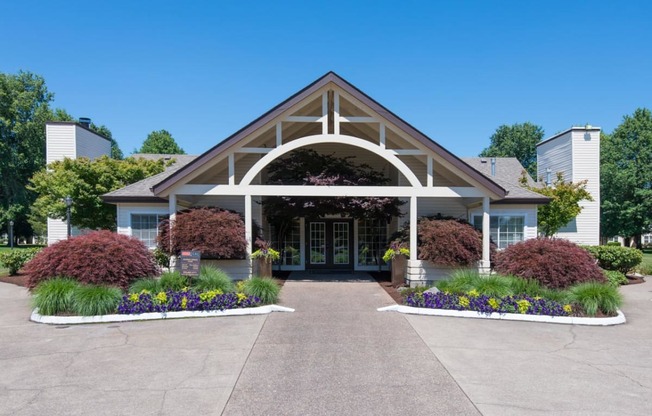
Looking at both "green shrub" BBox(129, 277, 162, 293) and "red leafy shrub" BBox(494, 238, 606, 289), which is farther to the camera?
"red leafy shrub" BBox(494, 238, 606, 289)

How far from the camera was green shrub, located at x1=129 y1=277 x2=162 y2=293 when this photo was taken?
32.6 feet

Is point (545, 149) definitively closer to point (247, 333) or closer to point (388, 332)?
point (388, 332)

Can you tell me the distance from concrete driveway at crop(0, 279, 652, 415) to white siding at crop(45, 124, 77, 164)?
50.5 ft

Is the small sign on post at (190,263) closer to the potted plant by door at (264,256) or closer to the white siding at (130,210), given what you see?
the potted plant by door at (264,256)

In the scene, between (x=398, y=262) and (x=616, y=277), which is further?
(x=616, y=277)

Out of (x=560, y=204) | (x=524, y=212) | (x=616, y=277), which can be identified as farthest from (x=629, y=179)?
(x=524, y=212)

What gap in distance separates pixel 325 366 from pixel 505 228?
11.3 meters

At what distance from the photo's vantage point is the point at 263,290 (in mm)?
10211

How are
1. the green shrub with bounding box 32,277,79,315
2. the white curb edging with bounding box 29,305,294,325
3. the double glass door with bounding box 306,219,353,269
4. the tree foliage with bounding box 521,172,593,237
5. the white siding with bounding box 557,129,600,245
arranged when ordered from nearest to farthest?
the white curb edging with bounding box 29,305,294,325, the green shrub with bounding box 32,277,79,315, the double glass door with bounding box 306,219,353,269, the tree foliage with bounding box 521,172,593,237, the white siding with bounding box 557,129,600,245

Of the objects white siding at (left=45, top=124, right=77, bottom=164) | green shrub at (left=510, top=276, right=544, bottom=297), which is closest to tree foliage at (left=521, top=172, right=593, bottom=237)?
green shrub at (left=510, top=276, right=544, bottom=297)

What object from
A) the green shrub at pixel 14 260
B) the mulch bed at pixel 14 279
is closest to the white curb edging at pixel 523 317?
the mulch bed at pixel 14 279

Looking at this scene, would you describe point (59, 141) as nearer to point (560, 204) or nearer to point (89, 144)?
point (89, 144)

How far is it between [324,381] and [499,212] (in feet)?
38.3

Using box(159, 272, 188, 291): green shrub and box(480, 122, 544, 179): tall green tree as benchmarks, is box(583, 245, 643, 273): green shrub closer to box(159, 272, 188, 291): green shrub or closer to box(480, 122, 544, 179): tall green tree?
box(159, 272, 188, 291): green shrub
